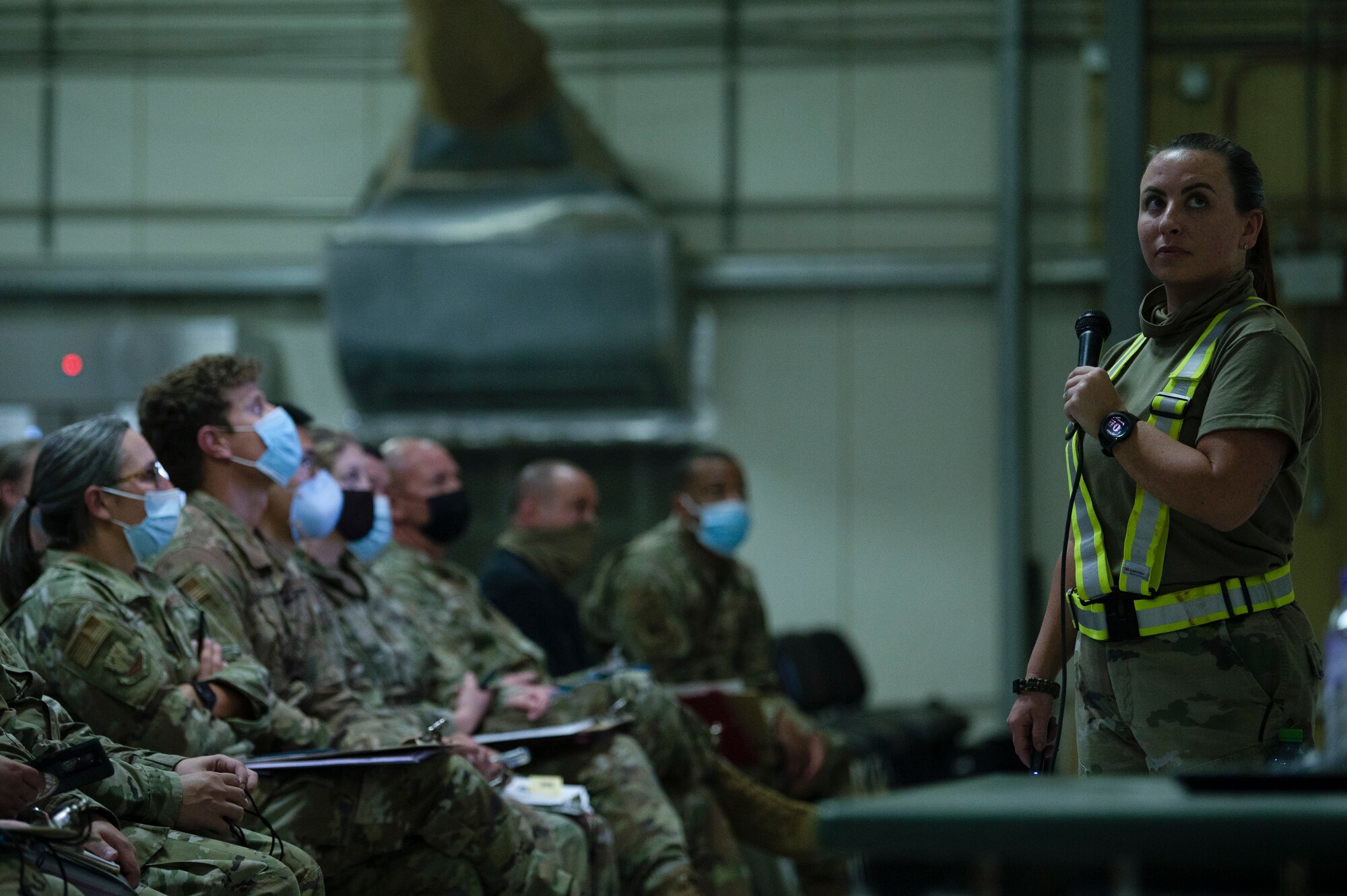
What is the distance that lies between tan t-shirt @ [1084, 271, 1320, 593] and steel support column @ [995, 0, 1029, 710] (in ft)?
16.8

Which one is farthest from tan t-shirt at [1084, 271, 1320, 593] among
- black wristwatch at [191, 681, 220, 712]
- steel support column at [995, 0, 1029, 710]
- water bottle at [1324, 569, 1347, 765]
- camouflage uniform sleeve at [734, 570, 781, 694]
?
steel support column at [995, 0, 1029, 710]

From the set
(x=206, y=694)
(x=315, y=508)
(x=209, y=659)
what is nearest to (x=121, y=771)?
(x=206, y=694)

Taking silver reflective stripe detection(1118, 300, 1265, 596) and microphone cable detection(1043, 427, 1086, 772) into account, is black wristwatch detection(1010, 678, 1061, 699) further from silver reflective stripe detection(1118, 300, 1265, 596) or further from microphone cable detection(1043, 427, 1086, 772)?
silver reflective stripe detection(1118, 300, 1265, 596)

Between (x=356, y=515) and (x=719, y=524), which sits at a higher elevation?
(x=356, y=515)

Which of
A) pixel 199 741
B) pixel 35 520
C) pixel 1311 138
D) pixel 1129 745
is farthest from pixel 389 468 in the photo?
pixel 1311 138

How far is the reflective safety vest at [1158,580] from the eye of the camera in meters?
1.72

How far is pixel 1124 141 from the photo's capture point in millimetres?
5969

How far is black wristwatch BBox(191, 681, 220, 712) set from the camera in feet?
7.89

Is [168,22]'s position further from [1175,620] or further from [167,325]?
[1175,620]

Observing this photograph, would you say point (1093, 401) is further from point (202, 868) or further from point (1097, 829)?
point (202, 868)

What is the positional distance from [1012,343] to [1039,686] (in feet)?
17.3

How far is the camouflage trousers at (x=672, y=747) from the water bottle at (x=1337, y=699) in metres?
2.27

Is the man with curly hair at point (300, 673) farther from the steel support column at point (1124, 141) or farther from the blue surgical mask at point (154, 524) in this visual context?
the steel support column at point (1124, 141)

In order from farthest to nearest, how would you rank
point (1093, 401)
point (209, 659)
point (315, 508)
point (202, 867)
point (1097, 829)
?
1. point (315, 508)
2. point (209, 659)
3. point (202, 867)
4. point (1093, 401)
5. point (1097, 829)
